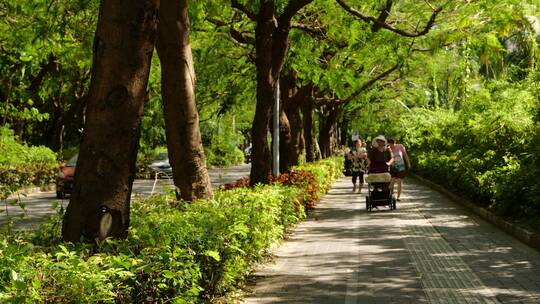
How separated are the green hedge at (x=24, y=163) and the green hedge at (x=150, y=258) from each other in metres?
19.4

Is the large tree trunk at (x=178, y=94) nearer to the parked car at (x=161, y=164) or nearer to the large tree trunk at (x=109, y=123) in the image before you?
the large tree trunk at (x=109, y=123)

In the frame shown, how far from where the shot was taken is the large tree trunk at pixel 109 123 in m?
6.18

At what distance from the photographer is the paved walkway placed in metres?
8.14

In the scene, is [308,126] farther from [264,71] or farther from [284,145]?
[264,71]

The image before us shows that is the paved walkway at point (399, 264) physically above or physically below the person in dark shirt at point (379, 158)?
below

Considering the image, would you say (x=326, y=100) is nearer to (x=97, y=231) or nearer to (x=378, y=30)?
(x=378, y=30)

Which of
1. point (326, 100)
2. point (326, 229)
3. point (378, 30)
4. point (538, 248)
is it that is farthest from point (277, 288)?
point (326, 100)

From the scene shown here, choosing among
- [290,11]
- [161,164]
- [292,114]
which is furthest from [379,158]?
[161,164]

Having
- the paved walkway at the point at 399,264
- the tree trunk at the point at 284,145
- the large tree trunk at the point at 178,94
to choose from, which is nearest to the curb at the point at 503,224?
the paved walkway at the point at 399,264

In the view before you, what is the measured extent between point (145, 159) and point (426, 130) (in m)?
16.2

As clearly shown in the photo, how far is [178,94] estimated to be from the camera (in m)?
10.0

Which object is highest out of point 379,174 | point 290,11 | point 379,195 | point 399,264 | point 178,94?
point 290,11

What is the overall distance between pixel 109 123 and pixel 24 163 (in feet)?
86.4

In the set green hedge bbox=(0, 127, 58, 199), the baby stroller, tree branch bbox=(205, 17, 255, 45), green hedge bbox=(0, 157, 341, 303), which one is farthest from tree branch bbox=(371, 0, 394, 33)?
green hedge bbox=(0, 127, 58, 199)
